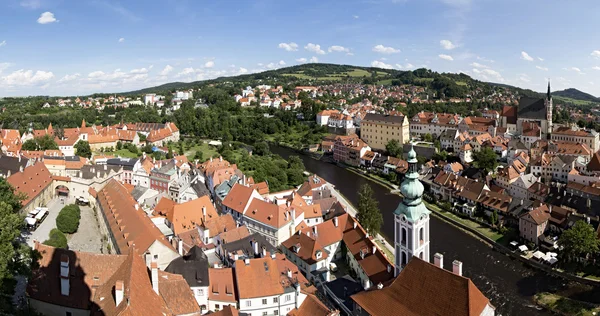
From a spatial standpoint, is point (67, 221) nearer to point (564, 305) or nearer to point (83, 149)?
point (83, 149)


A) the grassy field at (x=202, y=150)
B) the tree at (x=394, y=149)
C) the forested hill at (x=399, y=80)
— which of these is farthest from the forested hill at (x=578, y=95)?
the grassy field at (x=202, y=150)

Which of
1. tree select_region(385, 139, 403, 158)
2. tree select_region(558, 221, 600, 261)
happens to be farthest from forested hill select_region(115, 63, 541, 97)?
tree select_region(558, 221, 600, 261)

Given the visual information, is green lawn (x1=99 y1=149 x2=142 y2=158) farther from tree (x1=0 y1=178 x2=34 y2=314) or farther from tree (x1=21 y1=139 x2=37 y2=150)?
tree (x1=0 y1=178 x2=34 y2=314)

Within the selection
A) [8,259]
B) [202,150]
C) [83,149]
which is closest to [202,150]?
[202,150]

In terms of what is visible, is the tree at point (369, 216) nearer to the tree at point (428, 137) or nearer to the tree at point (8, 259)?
the tree at point (8, 259)

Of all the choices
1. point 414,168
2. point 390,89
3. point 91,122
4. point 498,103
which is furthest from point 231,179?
point 390,89
